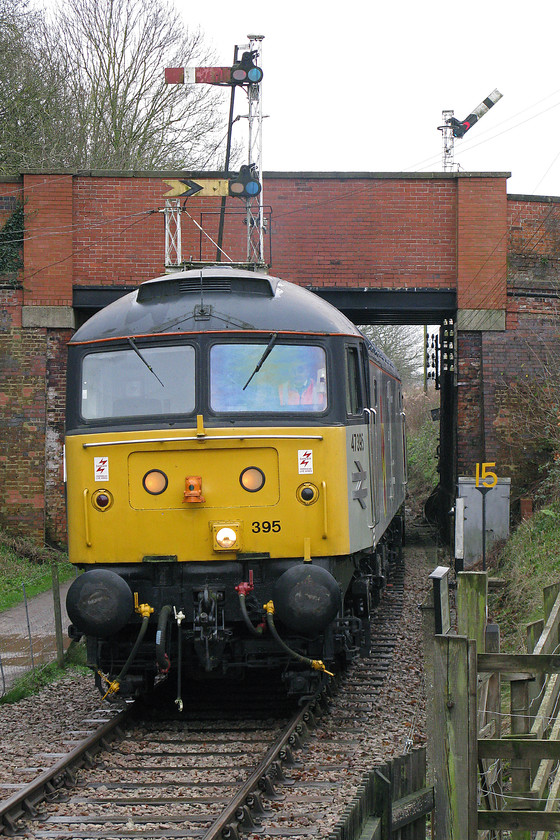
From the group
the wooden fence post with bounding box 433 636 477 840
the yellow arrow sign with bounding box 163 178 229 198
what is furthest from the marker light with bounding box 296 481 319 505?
the yellow arrow sign with bounding box 163 178 229 198

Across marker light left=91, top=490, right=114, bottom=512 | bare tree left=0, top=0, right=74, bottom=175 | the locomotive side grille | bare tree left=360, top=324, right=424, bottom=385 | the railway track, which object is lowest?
the railway track

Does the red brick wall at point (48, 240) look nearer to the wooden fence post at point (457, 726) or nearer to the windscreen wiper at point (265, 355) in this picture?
the windscreen wiper at point (265, 355)

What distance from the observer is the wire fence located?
1023 centimetres

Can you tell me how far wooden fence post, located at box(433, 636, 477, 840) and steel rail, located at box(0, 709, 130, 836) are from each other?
2614 mm

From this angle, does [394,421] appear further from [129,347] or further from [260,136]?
[129,347]

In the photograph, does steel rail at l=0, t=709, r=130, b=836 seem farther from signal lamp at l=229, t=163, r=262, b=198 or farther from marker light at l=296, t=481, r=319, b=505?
signal lamp at l=229, t=163, r=262, b=198

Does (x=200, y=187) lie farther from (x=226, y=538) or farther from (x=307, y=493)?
(x=226, y=538)

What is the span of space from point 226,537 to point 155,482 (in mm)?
697

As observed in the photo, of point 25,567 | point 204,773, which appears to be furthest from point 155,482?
point 25,567

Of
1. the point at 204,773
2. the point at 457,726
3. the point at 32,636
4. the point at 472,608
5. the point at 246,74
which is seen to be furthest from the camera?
the point at 246,74

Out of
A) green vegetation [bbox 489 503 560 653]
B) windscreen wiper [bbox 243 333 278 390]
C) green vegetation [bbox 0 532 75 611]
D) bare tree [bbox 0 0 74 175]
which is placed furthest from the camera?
bare tree [bbox 0 0 74 175]

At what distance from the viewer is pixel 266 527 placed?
25.3 feet

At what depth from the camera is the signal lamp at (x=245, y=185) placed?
1641 centimetres

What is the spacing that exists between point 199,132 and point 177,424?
24.9 meters
